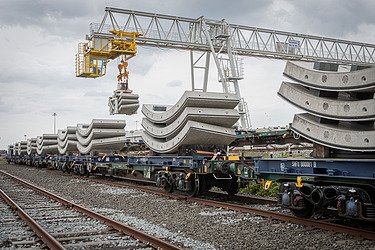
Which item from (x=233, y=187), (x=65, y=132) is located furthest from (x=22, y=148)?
(x=233, y=187)

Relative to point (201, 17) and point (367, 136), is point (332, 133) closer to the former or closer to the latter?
point (367, 136)

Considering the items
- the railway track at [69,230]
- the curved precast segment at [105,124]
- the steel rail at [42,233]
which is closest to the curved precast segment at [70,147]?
the curved precast segment at [105,124]

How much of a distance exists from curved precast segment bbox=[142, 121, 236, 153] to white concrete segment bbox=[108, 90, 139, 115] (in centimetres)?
545

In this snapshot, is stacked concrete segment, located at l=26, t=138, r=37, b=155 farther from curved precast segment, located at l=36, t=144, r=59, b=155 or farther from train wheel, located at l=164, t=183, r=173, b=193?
train wheel, located at l=164, t=183, r=173, b=193

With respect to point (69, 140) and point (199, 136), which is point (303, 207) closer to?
point (199, 136)

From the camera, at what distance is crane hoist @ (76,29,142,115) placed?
1894 centimetres

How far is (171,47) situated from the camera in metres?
33.3

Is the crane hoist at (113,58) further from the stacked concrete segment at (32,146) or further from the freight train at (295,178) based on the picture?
the stacked concrete segment at (32,146)

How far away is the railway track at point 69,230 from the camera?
22.6ft

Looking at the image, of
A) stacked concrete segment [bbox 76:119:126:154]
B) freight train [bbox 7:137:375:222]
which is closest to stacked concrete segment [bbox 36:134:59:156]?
stacked concrete segment [bbox 76:119:126:154]

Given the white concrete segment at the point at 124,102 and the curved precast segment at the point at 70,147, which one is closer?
the white concrete segment at the point at 124,102

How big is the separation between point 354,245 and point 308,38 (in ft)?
134

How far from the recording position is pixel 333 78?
7422mm

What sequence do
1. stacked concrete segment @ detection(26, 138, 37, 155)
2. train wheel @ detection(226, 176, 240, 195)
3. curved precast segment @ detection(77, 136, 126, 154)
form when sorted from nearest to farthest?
train wheel @ detection(226, 176, 240, 195) → curved precast segment @ detection(77, 136, 126, 154) → stacked concrete segment @ detection(26, 138, 37, 155)
